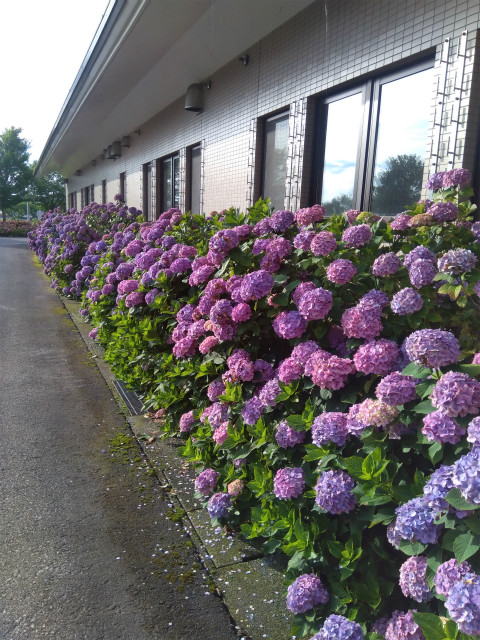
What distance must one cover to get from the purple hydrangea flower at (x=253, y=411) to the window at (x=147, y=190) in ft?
37.9

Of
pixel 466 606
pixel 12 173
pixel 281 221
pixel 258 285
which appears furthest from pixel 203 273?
pixel 12 173

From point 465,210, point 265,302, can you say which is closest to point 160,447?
A: point 265,302

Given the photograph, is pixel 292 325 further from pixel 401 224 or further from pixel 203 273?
pixel 203 273

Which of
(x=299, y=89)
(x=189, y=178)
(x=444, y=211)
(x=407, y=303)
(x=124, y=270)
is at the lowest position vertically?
(x=124, y=270)

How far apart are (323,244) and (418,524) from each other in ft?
4.83

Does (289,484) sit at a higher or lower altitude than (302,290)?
lower

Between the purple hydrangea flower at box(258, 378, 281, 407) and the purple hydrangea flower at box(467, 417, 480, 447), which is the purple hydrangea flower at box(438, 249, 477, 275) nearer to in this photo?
the purple hydrangea flower at box(467, 417, 480, 447)

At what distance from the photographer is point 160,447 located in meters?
3.82

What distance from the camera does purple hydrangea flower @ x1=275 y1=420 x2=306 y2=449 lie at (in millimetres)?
2402

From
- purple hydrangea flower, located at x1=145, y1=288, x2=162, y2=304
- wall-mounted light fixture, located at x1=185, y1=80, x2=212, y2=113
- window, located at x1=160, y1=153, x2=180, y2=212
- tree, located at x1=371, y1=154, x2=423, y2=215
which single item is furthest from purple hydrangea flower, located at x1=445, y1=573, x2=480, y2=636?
window, located at x1=160, y1=153, x2=180, y2=212

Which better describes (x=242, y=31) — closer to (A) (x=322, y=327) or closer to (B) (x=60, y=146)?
(A) (x=322, y=327)

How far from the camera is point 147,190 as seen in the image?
46.1 feet

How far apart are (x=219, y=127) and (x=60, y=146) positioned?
46.4ft

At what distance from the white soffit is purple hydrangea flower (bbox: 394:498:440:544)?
6.17 metres
